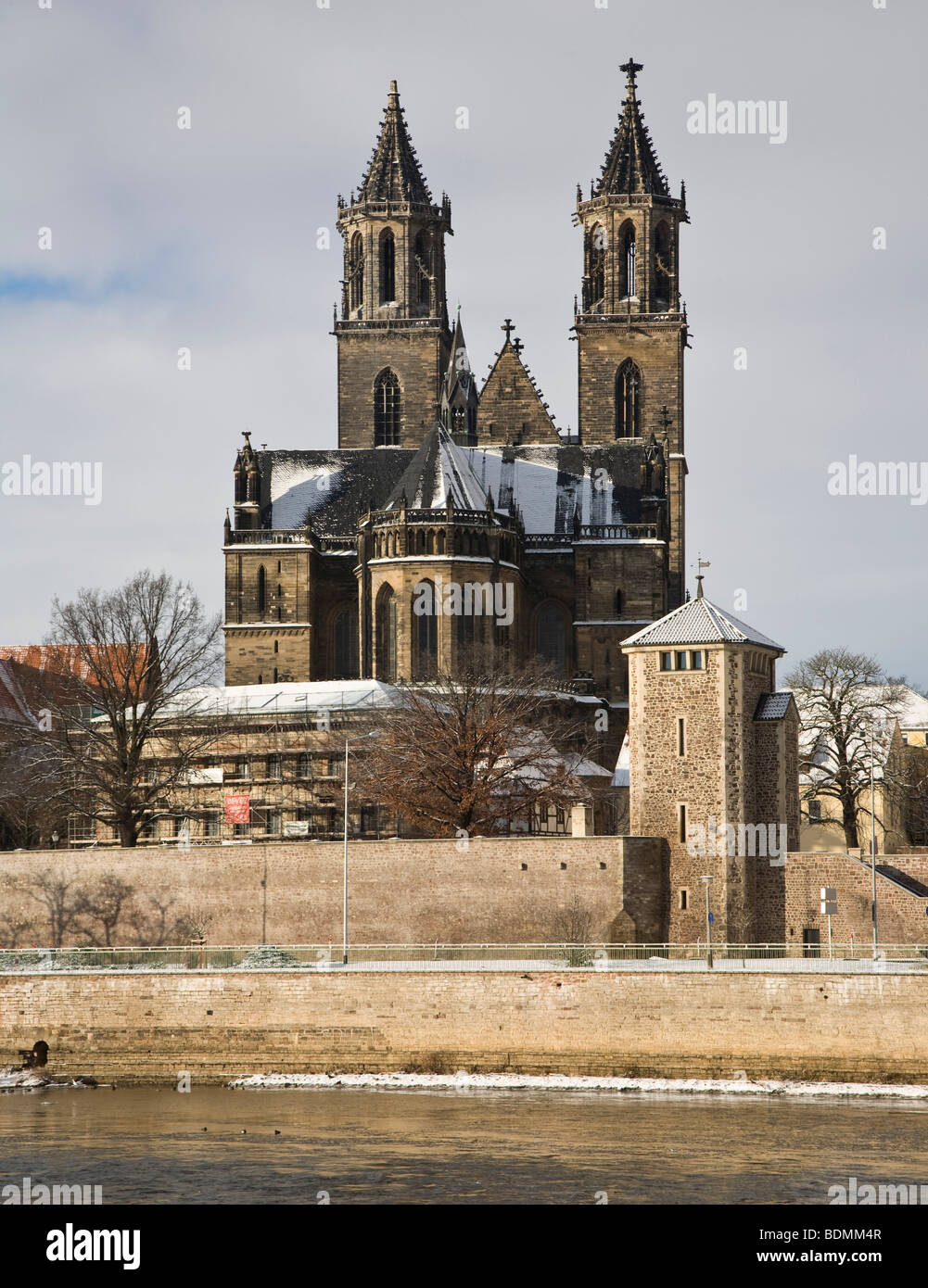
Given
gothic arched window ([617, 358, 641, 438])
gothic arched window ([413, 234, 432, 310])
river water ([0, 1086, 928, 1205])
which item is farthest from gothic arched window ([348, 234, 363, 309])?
river water ([0, 1086, 928, 1205])

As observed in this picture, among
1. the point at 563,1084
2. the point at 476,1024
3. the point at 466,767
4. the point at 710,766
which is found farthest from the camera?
the point at 466,767

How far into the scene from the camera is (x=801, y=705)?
252ft

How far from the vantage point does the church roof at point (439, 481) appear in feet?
269

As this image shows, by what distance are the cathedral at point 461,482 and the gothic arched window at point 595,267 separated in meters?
0.09

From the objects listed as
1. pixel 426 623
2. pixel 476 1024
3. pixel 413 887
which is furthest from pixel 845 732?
pixel 476 1024

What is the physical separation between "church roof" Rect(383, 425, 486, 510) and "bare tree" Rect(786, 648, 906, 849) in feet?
48.8

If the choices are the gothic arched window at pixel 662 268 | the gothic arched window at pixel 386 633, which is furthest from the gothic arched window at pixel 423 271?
the gothic arched window at pixel 386 633

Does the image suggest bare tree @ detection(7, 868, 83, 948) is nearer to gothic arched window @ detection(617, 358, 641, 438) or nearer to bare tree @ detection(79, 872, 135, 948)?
bare tree @ detection(79, 872, 135, 948)

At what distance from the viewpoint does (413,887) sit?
55.4 m

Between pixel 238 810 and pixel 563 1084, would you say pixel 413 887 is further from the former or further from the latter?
pixel 563 1084

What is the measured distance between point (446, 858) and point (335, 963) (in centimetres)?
850

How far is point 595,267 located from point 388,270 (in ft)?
33.1

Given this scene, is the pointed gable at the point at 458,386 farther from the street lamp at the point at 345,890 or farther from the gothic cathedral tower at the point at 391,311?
the street lamp at the point at 345,890
